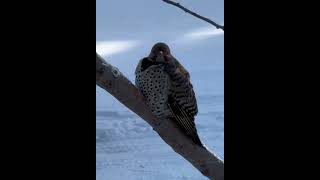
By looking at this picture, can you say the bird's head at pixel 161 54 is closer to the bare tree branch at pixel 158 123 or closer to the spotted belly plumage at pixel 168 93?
the spotted belly plumage at pixel 168 93

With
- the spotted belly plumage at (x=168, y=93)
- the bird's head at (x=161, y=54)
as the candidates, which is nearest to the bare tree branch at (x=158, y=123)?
the spotted belly plumage at (x=168, y=93)

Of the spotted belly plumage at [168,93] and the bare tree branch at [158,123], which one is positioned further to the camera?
the spotted belly plumage at [168,93]

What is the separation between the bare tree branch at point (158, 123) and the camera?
135cm

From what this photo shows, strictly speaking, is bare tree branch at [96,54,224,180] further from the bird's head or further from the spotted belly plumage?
the bird's head

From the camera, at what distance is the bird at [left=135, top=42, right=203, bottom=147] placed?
1.57m

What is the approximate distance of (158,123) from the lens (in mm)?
1489

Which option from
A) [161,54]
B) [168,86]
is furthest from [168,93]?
[161,54]

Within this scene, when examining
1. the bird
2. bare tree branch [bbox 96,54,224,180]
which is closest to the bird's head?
the bird
